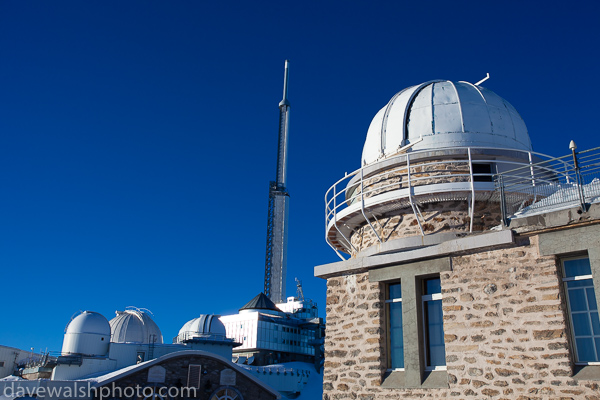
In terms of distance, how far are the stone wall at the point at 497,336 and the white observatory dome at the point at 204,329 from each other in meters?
30.6

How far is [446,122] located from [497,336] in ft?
20.8

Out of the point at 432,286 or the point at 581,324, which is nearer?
the point at 581,324

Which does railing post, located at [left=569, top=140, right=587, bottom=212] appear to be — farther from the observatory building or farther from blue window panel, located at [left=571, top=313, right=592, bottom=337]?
blue window panel, located at [left=571, top=313, right=592, bottom=337]

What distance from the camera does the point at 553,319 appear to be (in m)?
7.47

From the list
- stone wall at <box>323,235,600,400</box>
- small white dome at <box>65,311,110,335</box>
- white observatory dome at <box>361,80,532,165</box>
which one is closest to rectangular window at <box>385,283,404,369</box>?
stone wall at <box>323,235,600,400</box>

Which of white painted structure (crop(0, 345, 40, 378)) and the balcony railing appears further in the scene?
white painted structure (crop(0, 345, 40, 378))

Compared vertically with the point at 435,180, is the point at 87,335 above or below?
below

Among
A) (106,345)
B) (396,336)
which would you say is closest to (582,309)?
(396,336)

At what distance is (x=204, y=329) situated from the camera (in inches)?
1523

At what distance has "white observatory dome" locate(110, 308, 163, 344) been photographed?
35938 millimetres

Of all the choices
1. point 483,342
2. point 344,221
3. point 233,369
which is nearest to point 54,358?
point 233,369

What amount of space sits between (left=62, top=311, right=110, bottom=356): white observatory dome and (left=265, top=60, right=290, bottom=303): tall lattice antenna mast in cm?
3383

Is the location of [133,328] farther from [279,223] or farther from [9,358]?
[279,223]

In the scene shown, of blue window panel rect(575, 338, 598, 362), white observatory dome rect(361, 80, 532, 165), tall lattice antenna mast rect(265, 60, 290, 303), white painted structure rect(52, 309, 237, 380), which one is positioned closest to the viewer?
blue window panel rect(575, 338, 598, 362)
